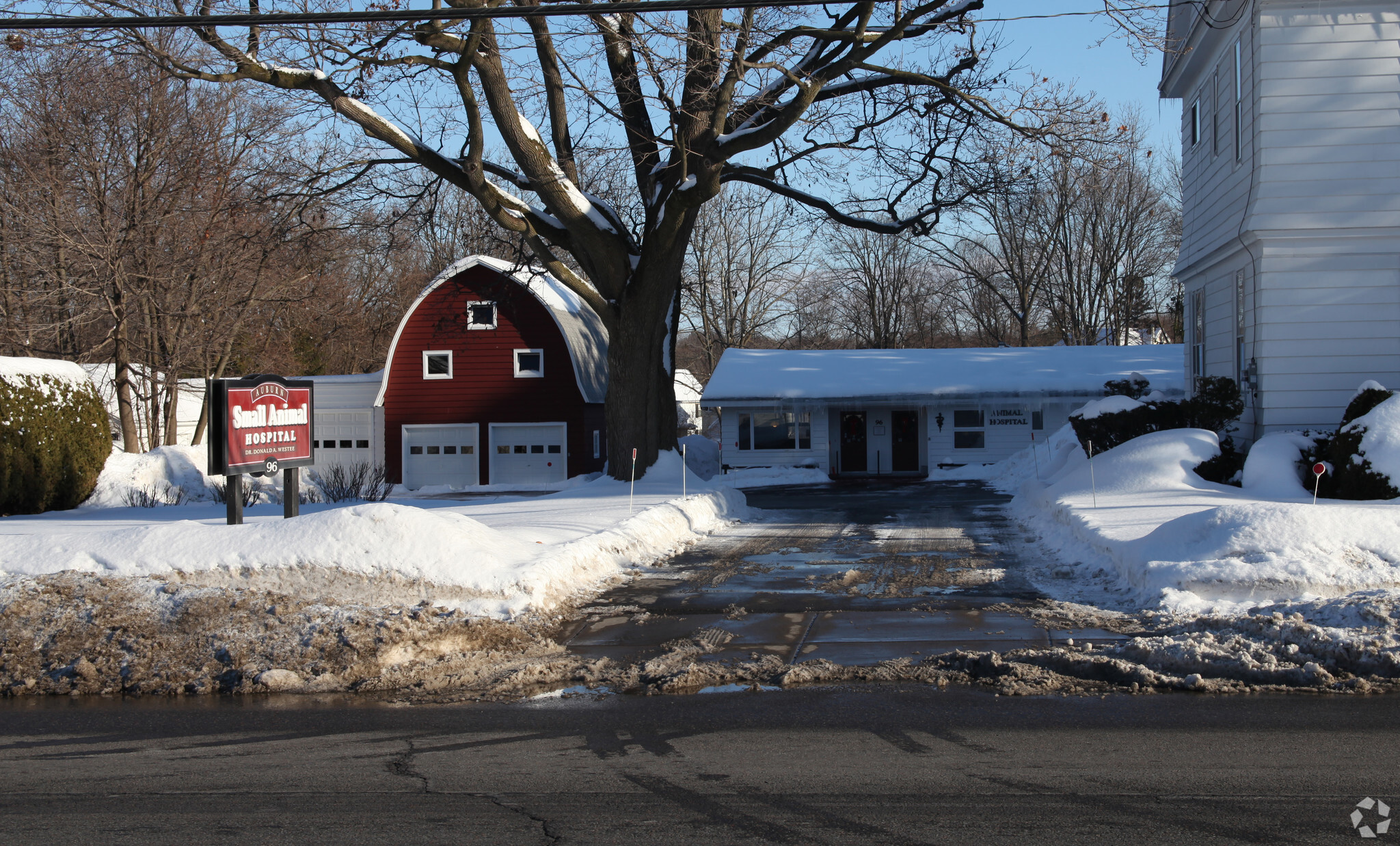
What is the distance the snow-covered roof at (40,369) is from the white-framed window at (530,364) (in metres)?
13.8

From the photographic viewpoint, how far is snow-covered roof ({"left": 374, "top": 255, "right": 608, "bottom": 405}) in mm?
30969

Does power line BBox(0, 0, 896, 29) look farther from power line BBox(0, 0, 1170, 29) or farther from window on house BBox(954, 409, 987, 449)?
window on house BBox(954, 409, 987, 449)

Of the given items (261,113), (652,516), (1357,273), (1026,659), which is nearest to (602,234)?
(652,516)

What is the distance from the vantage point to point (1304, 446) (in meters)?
14.9

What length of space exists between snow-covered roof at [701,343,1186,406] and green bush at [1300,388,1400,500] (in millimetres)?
15137

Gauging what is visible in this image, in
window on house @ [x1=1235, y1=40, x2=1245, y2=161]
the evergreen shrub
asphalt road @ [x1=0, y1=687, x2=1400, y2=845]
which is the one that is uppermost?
window on house @ [x1=1235, y1=40, x2=1245, y2=161]

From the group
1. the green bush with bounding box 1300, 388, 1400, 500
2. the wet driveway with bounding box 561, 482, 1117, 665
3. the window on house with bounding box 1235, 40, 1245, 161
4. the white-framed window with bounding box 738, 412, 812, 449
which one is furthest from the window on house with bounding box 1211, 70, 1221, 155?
the white-framed window with bounding box 738, 412, 812, 449

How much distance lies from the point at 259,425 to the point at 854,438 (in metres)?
23.5

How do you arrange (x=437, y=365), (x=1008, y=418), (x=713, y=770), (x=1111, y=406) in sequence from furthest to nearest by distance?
(x=437, y=365), (x=1008, y=418), (x=1111, y=406), (x=713, y=770)

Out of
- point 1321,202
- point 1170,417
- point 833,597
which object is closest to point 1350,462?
point 1321,202

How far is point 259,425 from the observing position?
36.0ft

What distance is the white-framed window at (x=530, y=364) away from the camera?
32.1 meters

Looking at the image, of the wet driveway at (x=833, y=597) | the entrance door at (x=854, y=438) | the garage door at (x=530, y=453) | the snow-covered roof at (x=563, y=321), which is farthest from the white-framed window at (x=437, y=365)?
the wet driveway at (x=833, y=597)

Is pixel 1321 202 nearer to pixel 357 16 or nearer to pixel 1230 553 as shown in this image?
pixel 1230 553
